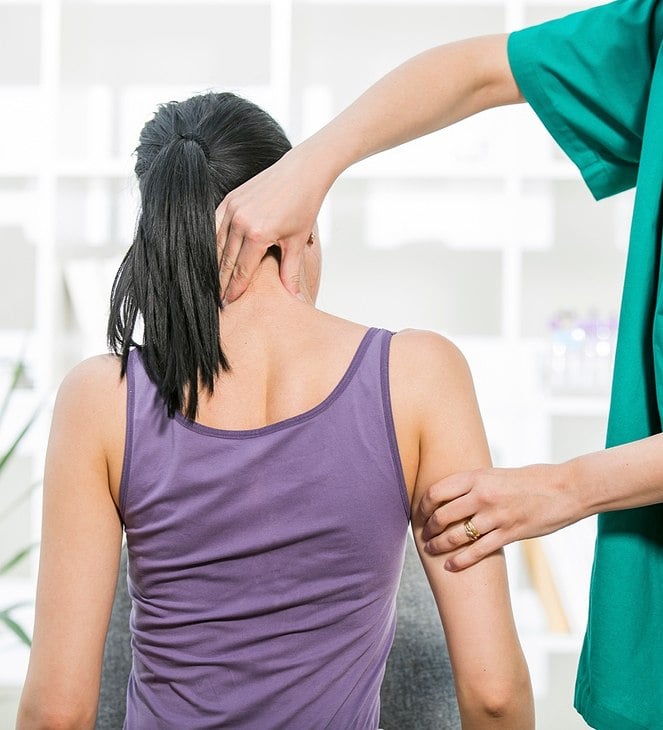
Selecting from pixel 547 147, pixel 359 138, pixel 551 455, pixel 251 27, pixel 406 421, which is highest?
pixel 251 27

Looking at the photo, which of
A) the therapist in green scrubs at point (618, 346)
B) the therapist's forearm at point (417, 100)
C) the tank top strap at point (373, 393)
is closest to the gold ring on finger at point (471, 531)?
the therapist in green scrubs at point (618, 346)

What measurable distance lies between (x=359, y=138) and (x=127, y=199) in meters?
1.98

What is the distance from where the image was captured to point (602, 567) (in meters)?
0.98

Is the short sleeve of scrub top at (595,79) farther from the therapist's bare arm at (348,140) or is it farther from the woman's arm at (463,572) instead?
the woman's arm at (463,572)

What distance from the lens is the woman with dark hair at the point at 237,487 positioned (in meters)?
0.97

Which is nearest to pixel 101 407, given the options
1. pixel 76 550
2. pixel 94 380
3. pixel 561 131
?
pixel 94 380

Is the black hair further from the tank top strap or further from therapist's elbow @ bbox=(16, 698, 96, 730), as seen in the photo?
therapist's elbow @ bbox=(16, 698, 96, 730)

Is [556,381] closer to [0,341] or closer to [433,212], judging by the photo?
[433,212]

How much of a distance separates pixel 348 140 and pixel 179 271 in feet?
0.83

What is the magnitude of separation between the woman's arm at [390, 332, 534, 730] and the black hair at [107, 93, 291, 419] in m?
0.21

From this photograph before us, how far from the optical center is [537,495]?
37.6 inches

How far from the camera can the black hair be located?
3.22ft

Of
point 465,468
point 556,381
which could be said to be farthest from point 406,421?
point 556,381

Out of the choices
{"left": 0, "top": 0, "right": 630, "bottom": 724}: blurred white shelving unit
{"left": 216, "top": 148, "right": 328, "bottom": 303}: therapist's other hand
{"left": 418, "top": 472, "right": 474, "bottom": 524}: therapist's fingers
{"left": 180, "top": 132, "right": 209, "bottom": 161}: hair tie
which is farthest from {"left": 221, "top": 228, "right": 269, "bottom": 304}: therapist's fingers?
{"left": 0, "top": 0, "right": 630, "bottom": 724}: blurred white shelving unit
